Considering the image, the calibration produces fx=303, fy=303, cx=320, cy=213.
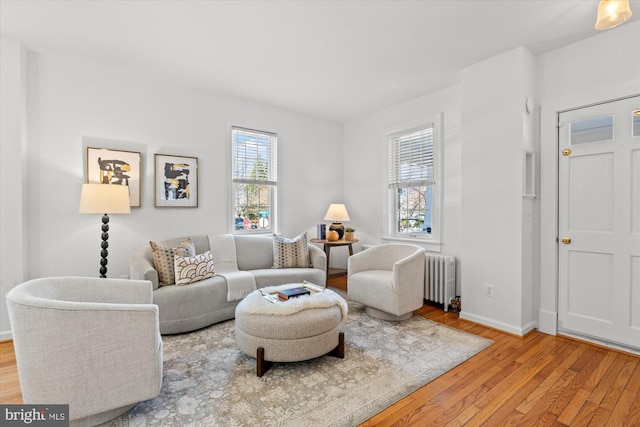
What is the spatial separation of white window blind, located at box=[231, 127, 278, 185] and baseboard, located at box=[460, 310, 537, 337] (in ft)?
10.4

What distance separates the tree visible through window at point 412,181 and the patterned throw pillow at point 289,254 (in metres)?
1.53

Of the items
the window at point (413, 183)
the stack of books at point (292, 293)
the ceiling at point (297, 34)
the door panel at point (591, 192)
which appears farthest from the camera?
the window at point (413, 183)

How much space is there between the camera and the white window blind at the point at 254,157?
4.38m

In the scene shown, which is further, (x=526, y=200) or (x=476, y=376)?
(x=526, y=200)

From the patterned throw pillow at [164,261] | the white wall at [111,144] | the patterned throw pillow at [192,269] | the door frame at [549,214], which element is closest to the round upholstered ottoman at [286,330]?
the patterned throw pillow at [192,269]

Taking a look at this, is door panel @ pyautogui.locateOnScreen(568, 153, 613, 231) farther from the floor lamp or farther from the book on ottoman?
the floor lamp

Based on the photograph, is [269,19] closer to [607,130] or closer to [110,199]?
[110,199]

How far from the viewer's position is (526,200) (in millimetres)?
3027

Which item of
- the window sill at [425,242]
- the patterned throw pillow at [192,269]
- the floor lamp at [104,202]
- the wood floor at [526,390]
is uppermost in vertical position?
the floor lamp at [104,202]

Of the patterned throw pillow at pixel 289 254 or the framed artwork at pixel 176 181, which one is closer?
the framed artwork at pixel 176 181

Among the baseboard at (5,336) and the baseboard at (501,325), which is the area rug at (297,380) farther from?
the baseboard at (5,336)

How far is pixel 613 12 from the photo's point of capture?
1617mm

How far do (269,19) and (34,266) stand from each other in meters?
3.30

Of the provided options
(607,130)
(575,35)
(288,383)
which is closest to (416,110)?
(575,35)
